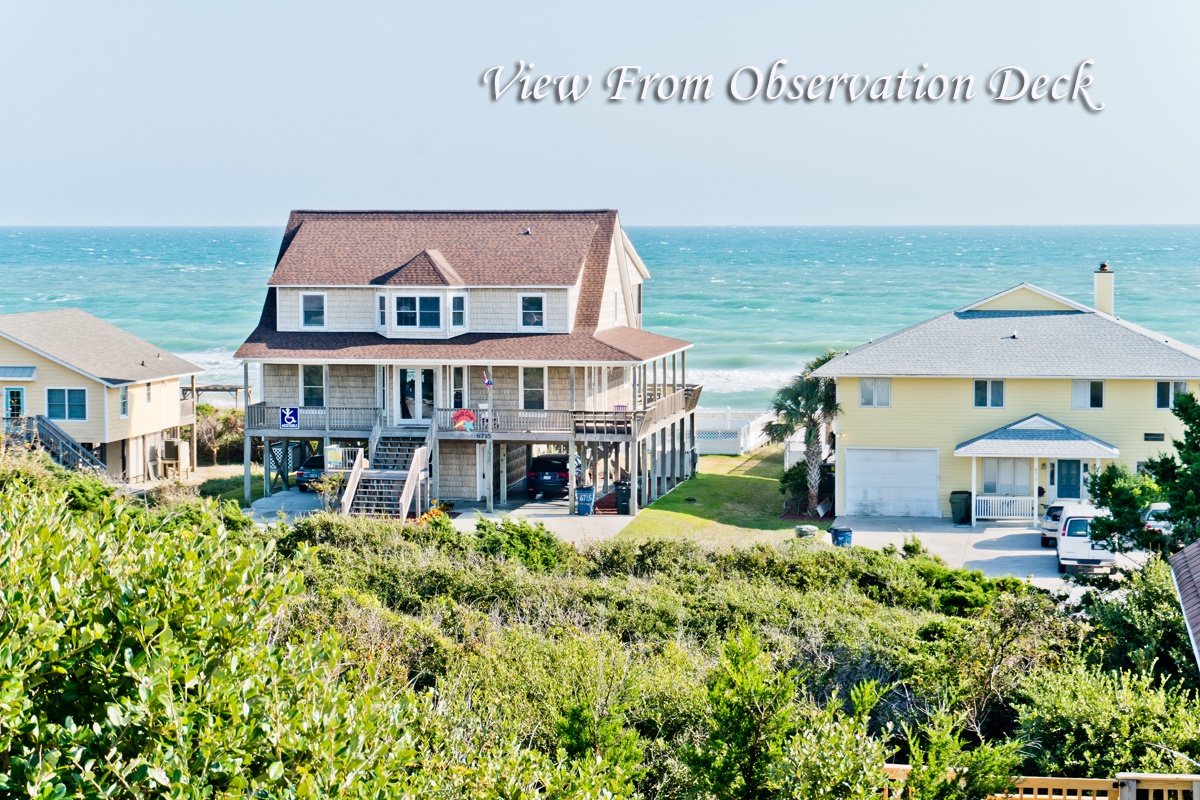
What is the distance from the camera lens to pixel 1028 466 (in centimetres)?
3519

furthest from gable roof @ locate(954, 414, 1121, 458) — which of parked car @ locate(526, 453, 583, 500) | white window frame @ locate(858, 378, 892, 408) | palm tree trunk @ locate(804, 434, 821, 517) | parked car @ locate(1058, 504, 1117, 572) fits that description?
parked car @ locate(526, 453, 583, 500)

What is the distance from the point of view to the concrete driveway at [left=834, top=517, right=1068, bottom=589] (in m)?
28.9

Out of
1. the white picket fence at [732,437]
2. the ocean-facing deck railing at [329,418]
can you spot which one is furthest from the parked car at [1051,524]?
the ocean-facing deck railing at [329,418]

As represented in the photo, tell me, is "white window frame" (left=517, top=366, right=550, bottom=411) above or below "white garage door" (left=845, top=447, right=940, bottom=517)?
above

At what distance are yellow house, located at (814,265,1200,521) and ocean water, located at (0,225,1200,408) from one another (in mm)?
40125

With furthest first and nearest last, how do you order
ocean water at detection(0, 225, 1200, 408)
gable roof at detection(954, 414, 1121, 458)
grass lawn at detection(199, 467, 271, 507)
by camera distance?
ocean water at detection(0, 225, 1200, 408) < grass lawn at detection(199, 467, 271, 507) < gable roof at detection(954, 414, 1121, 458)

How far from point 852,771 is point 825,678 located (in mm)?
6574

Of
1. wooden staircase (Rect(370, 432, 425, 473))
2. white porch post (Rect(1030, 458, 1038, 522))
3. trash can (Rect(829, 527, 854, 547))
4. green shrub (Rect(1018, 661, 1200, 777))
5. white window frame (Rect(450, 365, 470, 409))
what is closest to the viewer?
green shrub (Rect(1018, 661, 1200, 777))

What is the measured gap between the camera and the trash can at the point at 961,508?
35.1 m

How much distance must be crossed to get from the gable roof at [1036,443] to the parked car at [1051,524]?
1.35 m

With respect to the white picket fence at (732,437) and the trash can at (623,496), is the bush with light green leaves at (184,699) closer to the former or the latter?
the trash can at (623,496)

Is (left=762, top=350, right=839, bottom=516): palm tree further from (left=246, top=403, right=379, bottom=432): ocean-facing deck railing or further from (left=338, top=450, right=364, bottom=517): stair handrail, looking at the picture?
(left=338, top=450, right=364, bottom=517): stair handrail

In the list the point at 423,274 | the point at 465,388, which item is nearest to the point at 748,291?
the point at 423,274

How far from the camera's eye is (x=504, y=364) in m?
36.6
